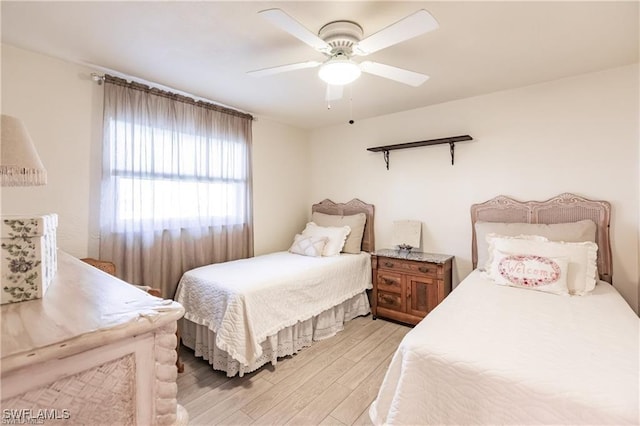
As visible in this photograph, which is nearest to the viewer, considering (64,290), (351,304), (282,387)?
(64,290)

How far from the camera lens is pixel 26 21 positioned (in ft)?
5.65

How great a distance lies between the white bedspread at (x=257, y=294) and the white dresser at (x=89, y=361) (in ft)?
4.70

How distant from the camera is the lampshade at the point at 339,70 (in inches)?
67.7

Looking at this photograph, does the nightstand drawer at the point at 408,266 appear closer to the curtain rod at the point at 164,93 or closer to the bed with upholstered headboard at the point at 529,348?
the bed with upholstered headboard at the point at 529,348

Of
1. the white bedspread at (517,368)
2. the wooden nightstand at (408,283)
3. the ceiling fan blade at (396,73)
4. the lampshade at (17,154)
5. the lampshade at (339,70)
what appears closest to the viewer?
the lampshade at (17,154)

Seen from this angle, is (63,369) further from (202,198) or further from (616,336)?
(202,198)

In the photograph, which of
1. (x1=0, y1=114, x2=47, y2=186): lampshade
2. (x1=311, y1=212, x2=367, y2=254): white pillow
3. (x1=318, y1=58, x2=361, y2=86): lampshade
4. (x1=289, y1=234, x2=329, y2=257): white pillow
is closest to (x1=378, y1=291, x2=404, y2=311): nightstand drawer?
(x1=311, y1=212, x2=367, y2=254): white pillow

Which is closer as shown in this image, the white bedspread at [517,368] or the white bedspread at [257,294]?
the white bedspread at [517,368]

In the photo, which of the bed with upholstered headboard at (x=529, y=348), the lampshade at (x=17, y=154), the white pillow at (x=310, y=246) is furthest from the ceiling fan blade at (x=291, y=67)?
the white pillow at (x=310, y=246)

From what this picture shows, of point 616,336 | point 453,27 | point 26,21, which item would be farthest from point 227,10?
point 616,336

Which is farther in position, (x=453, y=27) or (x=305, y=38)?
(x=453, y=27)

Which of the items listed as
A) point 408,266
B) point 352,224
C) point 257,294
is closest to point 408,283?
point 408,266

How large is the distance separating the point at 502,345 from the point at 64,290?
5.58 ft

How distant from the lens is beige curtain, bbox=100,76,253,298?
241cm
